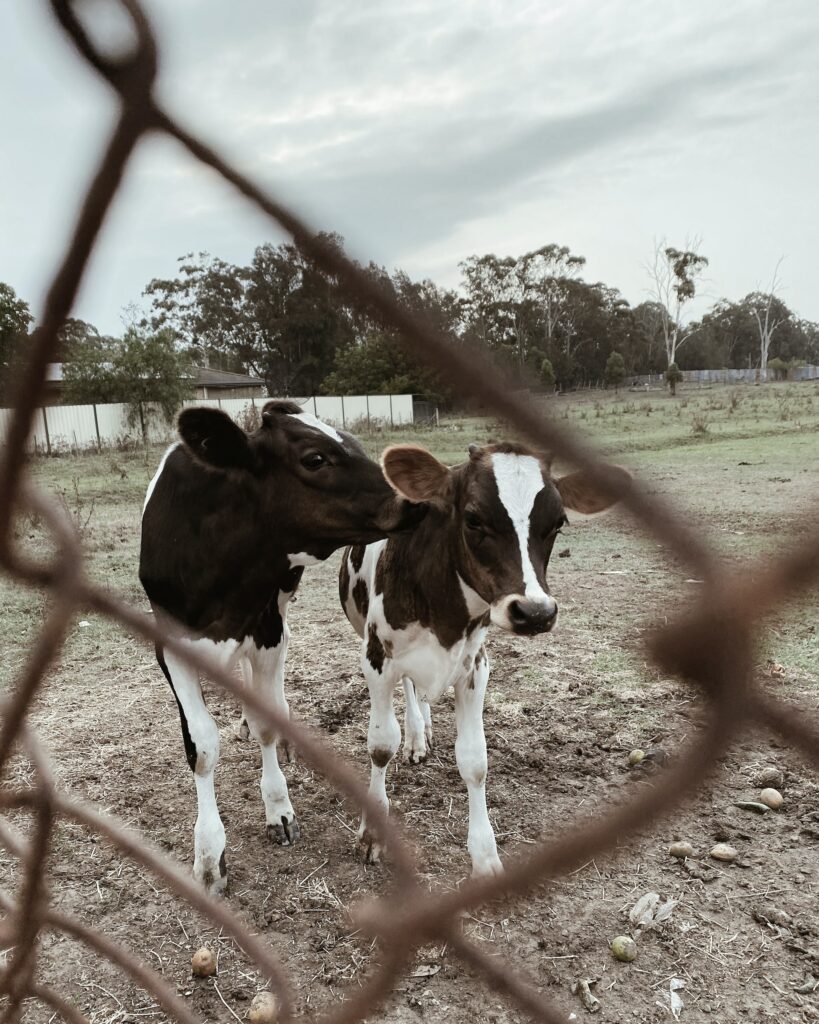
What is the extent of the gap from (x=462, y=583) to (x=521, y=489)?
1.49 feet

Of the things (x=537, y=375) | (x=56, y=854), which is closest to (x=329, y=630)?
(x=56, y=854)

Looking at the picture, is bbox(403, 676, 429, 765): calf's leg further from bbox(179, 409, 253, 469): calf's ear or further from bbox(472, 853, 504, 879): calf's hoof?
bbox(179, 409, 253, 469): calf's ear

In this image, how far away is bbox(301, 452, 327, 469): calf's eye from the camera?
2.49m

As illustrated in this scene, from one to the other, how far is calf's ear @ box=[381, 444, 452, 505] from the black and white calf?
0.44 ft

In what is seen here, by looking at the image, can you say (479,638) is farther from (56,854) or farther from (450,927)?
(450,927)

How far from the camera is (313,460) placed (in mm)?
2490

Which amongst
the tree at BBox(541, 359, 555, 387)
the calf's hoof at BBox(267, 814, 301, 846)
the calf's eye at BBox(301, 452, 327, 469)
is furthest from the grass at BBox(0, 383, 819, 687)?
the calf's hoof at BBox(267, 814, 301, 846)

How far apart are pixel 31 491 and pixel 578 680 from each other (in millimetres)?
3604

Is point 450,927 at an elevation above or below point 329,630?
above

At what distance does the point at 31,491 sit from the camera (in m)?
0.84

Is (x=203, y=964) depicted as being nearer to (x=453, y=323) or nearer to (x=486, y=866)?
(x=486, y=866)

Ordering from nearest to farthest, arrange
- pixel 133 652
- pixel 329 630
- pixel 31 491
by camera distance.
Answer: pixel 31 491
pixel 133 652
pixel 329 630

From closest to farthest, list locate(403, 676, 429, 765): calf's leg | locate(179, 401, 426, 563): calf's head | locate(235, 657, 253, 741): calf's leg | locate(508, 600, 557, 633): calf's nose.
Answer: locate(508, 600, 557, 633): calf's nose < locate(179, 401, 426, 563): calf's head < locate(235, 657, 253, 741): calf's leg < locate(403, 676, 429, 765): calf's leg

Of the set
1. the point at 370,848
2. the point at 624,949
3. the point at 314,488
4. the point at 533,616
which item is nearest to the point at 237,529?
the point at 314,488
